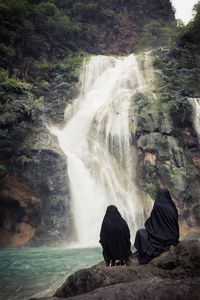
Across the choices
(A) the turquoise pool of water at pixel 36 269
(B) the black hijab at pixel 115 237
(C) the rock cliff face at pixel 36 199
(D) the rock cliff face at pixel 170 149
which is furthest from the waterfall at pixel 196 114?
(B) the black hijab at pixel 115 237

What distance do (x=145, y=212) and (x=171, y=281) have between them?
15.1 metres

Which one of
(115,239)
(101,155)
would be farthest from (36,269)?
(101,155)

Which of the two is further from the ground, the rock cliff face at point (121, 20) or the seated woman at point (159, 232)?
the rock cliff face at point (121, 20)

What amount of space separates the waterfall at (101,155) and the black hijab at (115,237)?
33.8 ft

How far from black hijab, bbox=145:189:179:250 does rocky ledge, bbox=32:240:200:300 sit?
0.64m

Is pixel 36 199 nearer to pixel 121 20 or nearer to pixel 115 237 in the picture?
pixel 115 237

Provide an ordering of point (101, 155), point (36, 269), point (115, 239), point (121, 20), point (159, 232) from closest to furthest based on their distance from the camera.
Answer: point (159, 232) → point (115, 239) → point (36, 269) → point (101, 155) → point (121, 20)

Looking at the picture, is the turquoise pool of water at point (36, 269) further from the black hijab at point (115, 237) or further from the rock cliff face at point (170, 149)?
the rock cliff face at point (170, 149)

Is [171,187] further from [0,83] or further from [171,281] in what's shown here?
[171,281]

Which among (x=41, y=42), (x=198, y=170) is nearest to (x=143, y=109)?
(x=198, y=170)

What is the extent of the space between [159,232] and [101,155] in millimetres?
15407

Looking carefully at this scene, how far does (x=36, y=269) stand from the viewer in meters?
11.2

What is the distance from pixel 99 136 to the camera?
75.2 ft

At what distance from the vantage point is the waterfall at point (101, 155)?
61.4 feet
